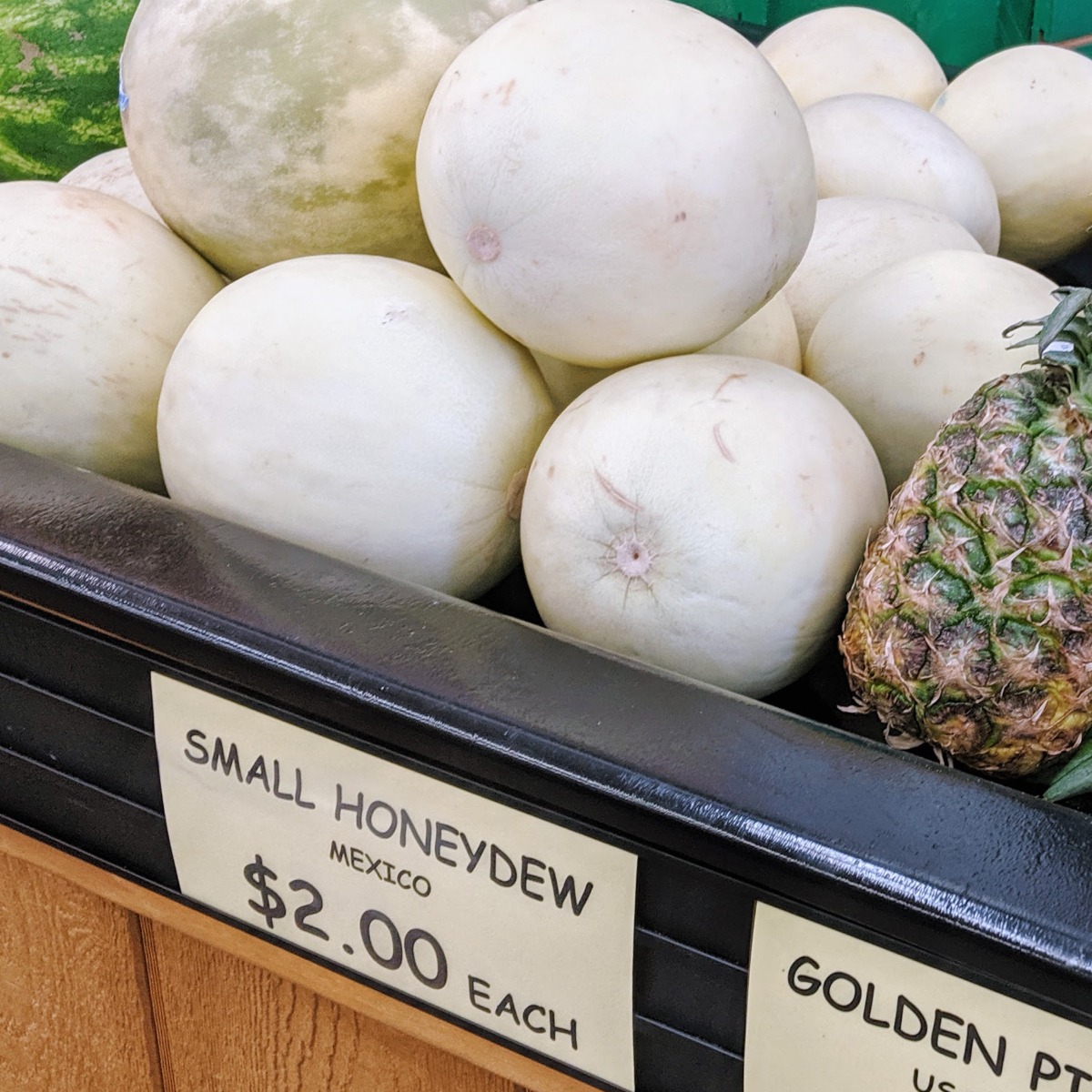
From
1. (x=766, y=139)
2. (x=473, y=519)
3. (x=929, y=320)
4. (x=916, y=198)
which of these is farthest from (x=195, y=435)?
(x=916, y=198)

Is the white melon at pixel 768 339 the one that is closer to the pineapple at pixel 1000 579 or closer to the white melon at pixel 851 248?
the white melon at pixel 851 248

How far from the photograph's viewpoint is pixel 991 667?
64cm

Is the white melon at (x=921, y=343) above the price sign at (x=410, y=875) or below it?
above

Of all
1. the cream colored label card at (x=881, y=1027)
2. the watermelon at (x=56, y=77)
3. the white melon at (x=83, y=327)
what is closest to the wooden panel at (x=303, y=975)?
the cream colored label card at (x=881, y=1027)

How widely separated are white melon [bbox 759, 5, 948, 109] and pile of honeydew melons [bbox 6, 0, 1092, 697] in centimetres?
65

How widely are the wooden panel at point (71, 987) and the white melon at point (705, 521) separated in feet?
1.28

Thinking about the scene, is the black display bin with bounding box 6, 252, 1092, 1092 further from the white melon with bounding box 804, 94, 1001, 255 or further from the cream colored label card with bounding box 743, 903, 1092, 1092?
the white melon with bounding box 804, 94, 1001, 255

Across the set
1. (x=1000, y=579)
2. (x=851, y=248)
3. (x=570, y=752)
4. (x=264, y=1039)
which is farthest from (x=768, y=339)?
(x=264, y=1039)

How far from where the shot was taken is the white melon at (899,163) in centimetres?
118

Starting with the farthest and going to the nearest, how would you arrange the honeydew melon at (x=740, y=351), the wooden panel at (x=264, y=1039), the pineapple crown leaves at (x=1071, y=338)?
the honeydew melon at (x=740, y=351), the wooden panel at (x=264, y=1039), the pineapple crown leaves at (x=1071, y=338)

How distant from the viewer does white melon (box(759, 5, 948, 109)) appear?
58.0 inches

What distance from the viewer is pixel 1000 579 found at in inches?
25.0

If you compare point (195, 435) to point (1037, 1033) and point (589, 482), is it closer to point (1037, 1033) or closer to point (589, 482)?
point (589, 482)

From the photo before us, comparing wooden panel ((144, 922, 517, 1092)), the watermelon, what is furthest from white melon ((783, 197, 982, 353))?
the watermelon
